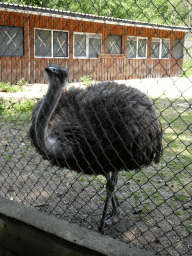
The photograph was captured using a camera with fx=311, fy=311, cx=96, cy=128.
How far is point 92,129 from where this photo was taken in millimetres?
2881

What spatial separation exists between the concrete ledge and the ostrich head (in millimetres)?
1060

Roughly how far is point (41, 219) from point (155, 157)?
5.45 ft

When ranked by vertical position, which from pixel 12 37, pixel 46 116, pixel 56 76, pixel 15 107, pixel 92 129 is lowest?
pixel 15 107

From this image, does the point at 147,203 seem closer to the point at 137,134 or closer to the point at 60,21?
the point at 137,134

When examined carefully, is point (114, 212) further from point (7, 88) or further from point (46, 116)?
point (7, 88)

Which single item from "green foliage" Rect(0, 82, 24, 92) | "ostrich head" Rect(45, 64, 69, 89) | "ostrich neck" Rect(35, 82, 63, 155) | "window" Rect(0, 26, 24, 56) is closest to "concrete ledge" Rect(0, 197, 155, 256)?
"ostrich neck" Rect(35, 82, 63, 155)

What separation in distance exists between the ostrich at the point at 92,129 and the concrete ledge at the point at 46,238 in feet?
1.85

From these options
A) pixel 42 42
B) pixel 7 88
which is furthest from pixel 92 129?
pixel 42 42

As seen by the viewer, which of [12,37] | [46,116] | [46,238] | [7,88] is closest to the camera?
[46,238]

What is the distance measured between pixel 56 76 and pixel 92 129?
0.59m

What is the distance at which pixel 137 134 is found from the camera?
2.97 meters

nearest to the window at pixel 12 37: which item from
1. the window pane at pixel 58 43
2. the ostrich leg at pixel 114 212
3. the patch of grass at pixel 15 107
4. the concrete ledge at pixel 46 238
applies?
the window pane at pixel 58 43

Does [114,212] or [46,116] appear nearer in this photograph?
[46,116]

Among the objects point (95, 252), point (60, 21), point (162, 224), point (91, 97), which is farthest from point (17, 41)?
point (95, 252)
